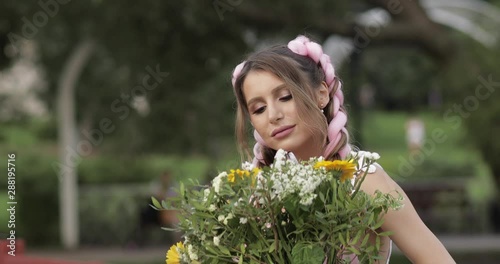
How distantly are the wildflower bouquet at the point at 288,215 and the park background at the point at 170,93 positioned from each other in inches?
133

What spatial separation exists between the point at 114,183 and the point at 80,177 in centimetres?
86

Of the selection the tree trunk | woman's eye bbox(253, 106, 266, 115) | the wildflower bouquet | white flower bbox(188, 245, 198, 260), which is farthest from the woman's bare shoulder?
the tree trunk

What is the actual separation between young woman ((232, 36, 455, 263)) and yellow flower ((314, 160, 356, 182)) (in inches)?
5.0

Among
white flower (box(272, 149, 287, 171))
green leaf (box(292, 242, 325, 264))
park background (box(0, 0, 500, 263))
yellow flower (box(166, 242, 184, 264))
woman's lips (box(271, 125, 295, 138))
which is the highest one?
park background (box(0, 0, 500, 263))

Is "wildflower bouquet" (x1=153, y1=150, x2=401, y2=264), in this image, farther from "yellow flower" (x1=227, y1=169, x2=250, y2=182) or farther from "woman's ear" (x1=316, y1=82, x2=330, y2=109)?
"woman's ear" (x1=316, y1=82, x2=330, y2=109)

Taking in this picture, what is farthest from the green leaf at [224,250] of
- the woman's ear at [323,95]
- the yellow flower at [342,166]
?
the woman's ear at [323,95]

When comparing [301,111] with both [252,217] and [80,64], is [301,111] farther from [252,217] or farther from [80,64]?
[80,64]

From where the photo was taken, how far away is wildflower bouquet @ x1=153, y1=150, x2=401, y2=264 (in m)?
2.49

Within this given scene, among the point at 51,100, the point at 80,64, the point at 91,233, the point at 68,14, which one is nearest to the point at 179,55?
the point at 68,14

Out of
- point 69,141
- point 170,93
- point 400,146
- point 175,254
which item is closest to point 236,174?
point 175,254

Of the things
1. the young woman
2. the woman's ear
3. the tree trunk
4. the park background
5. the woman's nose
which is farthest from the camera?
the tree trunk

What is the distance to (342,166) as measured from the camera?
2.55 meters

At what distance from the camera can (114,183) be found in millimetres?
28484

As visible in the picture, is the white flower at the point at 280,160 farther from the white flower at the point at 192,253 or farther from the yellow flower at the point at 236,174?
the white flower at the point at 192,253
